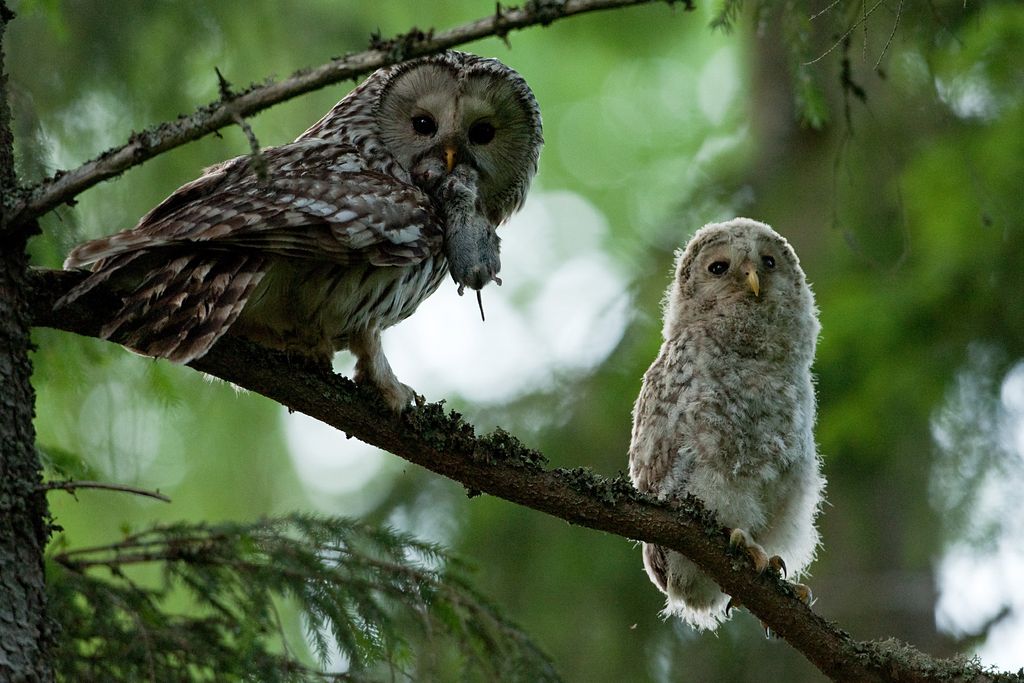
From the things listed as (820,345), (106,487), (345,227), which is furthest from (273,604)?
(820,345)

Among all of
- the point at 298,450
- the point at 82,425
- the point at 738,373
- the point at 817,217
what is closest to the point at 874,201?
the point at 817,217

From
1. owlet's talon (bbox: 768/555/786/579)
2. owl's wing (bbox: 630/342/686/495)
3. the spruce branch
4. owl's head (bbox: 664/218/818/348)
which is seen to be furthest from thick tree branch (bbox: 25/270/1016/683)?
owl's head (bbox: 664/218/818/348)

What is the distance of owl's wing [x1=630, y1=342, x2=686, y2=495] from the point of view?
368cm

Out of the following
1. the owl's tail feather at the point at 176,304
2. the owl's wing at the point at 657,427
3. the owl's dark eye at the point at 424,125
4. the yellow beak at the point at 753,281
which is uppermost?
the yellow beak at the point at 753,281

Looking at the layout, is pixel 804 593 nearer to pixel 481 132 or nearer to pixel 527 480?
pixel 527 480

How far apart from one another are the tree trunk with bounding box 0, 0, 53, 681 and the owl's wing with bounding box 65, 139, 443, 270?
0.13 metres

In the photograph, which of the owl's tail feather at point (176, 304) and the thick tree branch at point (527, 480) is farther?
the thick tree branch at point (527, 480)

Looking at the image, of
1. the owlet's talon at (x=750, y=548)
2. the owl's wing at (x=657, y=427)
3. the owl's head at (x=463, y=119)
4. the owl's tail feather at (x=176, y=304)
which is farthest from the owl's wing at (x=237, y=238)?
the owlet's talon at (x=750, y=548)

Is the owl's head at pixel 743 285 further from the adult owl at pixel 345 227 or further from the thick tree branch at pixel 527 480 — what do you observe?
the thick tree branch at pixel 527 480

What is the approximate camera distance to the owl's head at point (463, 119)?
12.1ft

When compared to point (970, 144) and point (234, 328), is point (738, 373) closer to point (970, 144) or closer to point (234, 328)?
point (234, 328)

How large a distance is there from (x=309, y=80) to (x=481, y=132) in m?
1.65

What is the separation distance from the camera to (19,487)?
2.57 m

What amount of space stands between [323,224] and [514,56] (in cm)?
823
